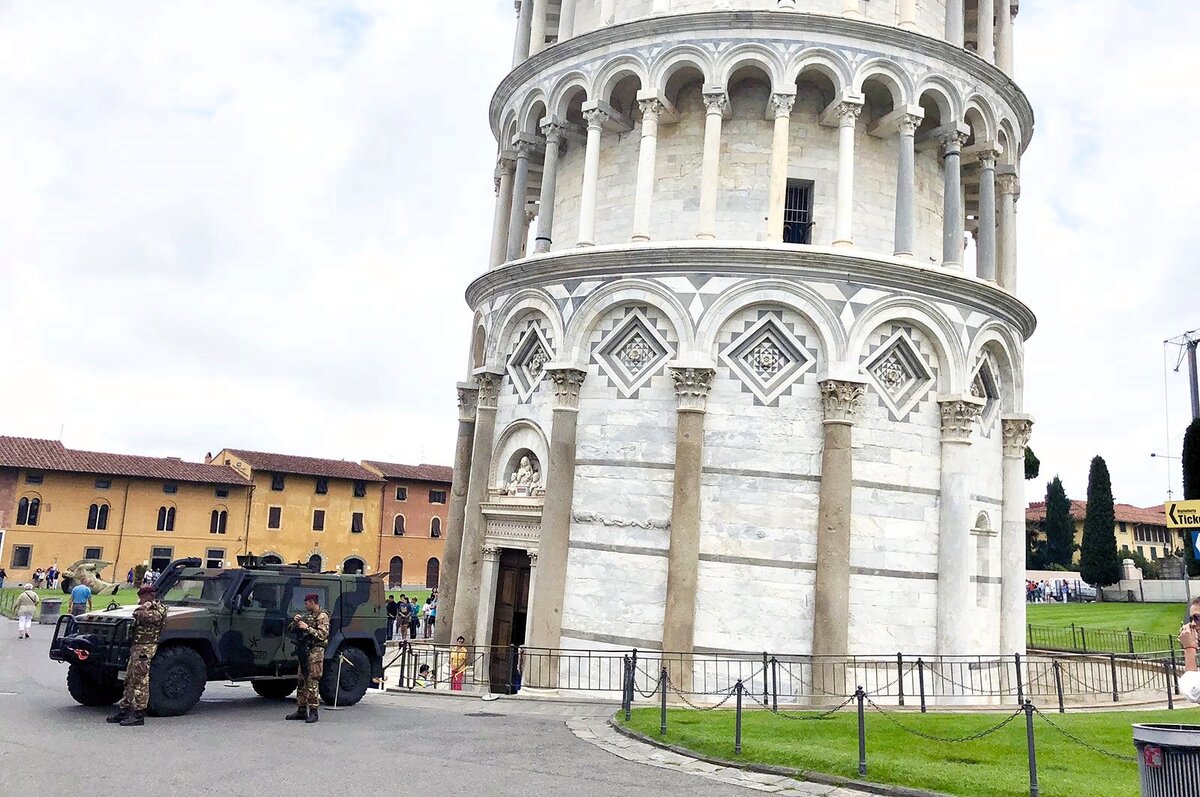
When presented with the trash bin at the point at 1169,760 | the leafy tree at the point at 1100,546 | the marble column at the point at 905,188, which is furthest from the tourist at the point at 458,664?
the leafy tree at the point at 1100,546

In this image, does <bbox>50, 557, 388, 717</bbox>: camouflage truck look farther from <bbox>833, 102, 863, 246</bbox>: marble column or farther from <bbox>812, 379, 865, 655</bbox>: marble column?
<bbox>833, 102, 863, 246</bbox>: marble column

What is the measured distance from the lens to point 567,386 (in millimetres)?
19516

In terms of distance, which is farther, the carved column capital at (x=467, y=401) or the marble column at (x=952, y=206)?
the carved column capital at (x=467, y=401)

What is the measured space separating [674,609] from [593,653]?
2.06m

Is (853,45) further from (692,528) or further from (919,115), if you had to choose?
(692,528)

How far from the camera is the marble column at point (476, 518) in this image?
20.9 m

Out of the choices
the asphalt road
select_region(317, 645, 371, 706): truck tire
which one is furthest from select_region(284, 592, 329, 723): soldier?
select_region(317, 645, 371, 706): truck tire

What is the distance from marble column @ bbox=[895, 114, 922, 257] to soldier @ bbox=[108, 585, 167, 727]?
15.1 metres

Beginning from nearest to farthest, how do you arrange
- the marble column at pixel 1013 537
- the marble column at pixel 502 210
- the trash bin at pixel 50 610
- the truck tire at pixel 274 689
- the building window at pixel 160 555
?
the truck tire at pixel 274 689
the marble column at pixel 1013 537
the marble column at pixel 502 210
the trash bin at pixel 50 610
the building window at pixel 160 555

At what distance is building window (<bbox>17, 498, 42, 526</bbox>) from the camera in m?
53.3

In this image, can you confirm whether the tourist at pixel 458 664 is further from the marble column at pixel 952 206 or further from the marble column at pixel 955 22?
the marble column at pixel 955 22

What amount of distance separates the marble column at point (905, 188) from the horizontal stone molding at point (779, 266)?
2.01 ft

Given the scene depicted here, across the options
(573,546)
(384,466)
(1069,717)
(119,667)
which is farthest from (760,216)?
(384,466)

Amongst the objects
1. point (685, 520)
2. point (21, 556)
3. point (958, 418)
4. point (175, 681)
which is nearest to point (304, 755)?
point (175, 681)
